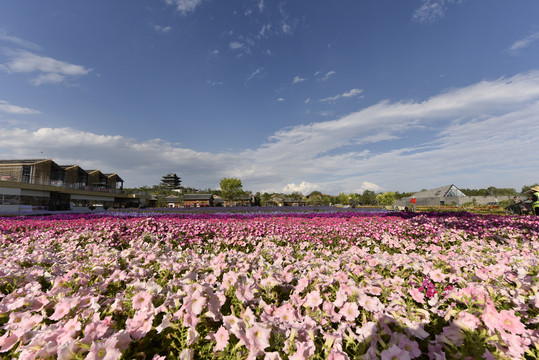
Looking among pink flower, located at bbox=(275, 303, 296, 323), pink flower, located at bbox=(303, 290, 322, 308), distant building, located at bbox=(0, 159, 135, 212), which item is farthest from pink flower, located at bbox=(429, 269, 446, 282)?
distant building, located at bbox=(0, 159, 135, 212)

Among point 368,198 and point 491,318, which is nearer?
point 491,318

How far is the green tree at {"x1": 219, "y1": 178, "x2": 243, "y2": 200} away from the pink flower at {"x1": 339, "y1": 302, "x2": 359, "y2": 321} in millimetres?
64010

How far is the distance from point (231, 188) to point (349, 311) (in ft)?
212

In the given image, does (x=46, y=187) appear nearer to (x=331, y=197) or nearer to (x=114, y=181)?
(x=114, y=181)

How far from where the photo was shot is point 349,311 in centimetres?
169

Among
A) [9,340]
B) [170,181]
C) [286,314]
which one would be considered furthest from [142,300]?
[170,181]

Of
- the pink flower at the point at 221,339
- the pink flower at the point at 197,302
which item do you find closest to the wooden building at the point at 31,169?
the pink flower at the point at 197,302

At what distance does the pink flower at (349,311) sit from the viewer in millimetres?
1637

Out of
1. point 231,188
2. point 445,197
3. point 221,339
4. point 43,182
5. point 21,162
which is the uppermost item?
point 21,162

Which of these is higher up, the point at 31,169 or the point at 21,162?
the point at 21,162

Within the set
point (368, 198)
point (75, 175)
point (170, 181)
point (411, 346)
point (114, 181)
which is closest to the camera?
point (411, 346)

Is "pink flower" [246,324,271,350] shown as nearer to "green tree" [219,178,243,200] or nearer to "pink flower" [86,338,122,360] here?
"pink flower" [86,338,122,360]

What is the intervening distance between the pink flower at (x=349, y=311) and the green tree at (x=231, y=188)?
210 feet

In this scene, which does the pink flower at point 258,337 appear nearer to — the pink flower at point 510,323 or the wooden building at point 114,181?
the pink flower at point 510,323
